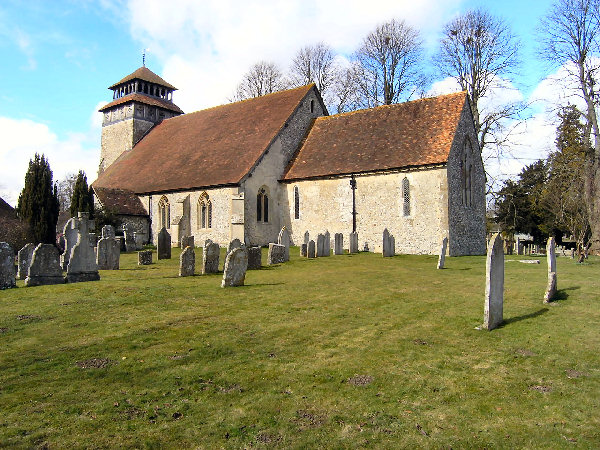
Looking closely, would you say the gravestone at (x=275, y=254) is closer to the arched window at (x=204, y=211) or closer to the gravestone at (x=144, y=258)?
the gravestone at (x=144, y=258)

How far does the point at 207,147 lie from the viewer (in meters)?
28.3

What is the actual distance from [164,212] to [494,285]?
23718 millimetres

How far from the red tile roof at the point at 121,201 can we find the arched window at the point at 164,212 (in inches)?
45.7

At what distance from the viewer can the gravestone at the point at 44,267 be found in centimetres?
1083

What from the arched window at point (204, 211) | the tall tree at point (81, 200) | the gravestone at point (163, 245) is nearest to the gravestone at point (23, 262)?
the gravestone at point (163, 245)

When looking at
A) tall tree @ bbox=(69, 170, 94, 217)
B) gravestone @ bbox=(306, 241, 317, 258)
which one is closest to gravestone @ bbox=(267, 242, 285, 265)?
gravestone @ bbox=(306, 241, 317, 258)

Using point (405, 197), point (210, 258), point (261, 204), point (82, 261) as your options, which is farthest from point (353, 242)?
point (82, 261)

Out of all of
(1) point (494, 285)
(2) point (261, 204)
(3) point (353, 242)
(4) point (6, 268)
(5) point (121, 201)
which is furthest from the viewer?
(5) point (121, 201)

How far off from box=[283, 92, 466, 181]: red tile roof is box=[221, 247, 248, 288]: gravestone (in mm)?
12746

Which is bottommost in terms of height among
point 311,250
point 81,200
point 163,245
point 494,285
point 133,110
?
point 494,285

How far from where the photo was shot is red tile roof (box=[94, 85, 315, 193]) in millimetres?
25359

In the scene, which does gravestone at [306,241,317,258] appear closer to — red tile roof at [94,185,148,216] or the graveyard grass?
the graveyard grass

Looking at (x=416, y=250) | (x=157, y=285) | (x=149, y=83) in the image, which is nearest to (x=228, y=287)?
(x=157, y=285)

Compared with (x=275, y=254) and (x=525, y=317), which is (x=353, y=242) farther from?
(x=525, y=317)
